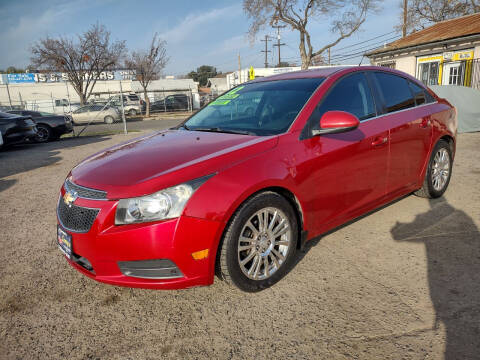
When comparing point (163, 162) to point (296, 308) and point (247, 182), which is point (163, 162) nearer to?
point (247, 182)

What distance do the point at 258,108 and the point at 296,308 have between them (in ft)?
5.92

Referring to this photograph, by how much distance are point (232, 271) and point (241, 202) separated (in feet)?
1.59

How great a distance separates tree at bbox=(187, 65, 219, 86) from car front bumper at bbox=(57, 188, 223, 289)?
307 feet

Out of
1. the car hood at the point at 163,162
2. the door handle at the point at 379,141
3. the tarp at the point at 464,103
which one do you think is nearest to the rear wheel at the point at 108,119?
the tarp at the point at 464,103

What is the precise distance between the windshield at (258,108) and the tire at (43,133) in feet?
39.4

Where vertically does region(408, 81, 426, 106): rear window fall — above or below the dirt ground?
above

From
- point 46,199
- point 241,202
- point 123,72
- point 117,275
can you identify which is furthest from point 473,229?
point 123,72

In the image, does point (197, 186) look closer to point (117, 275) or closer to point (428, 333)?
point (117, 275)

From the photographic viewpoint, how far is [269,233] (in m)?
2.60

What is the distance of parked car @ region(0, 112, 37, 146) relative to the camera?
11.0 m

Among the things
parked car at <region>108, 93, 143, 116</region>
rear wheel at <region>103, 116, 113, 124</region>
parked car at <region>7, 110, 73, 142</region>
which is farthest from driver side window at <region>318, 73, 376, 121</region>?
parked car at <region>108, 93, 143, 116</region>

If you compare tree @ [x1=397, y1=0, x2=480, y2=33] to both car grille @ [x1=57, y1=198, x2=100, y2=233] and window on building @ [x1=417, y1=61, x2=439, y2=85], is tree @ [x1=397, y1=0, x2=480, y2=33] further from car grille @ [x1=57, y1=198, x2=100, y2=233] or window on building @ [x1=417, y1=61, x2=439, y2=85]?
car grille @ [x1=57, y1=198, x2=100, y2=233]

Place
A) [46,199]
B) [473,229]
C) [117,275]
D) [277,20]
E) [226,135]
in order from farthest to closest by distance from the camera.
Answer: [277,20], [46,199], [473,229], [226,135], [117,275]

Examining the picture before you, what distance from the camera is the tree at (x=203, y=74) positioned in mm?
93312
